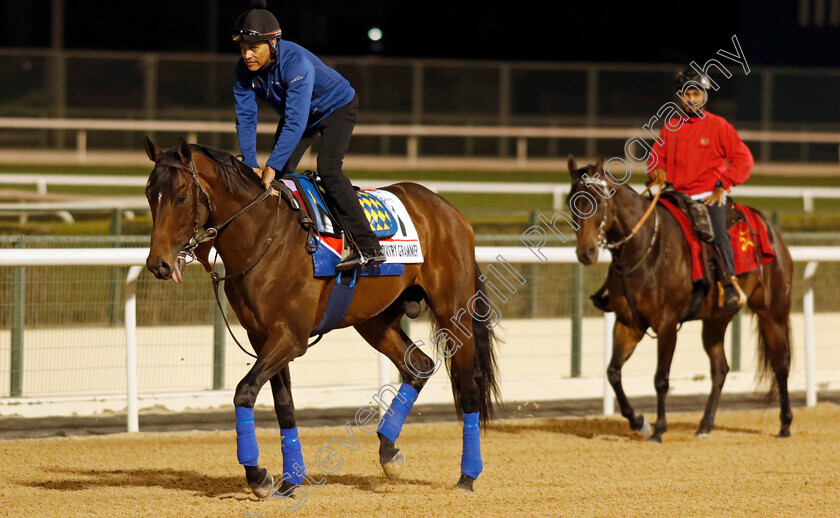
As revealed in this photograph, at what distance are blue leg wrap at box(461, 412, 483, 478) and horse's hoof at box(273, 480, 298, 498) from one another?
781 mm

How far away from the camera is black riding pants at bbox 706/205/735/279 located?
694cm

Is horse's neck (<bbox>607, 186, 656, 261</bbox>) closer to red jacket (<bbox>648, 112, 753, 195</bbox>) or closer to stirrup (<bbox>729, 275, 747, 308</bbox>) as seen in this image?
red jacket (<bbox>648, 112, 753, 195</bbox>)

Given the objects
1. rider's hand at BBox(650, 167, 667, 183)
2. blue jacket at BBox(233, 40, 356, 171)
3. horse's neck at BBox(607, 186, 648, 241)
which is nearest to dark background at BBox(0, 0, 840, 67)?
rider's hand at BBox(650, 167, 667, 183)

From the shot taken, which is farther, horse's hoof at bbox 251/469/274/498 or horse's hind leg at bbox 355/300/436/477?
horse's hind leg at bbox 355/300/436/477

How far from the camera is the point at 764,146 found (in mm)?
20141

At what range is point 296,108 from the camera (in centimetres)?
480

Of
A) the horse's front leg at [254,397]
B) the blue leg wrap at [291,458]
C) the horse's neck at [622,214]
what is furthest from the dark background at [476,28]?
the horse's front leg at [254,397]

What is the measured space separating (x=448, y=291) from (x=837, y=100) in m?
17.2

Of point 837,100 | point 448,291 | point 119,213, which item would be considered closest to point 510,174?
point 837,100

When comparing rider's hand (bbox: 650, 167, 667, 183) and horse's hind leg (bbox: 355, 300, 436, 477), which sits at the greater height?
rider's hand (bbox: 650, 167, 667, 183)

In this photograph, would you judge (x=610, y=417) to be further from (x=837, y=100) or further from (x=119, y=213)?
(x=837, y=100)

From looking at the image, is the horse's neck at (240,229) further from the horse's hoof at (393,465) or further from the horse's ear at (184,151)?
the horse's hoof at (393,465)

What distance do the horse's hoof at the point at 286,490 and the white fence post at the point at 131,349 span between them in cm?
185

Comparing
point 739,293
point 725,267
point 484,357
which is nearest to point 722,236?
point 725,267
